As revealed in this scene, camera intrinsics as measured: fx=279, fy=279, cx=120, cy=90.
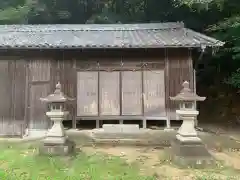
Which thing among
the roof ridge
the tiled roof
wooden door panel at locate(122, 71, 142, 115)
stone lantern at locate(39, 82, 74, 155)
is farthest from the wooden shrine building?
stone lantern at locate(39, 82, 74, 155)

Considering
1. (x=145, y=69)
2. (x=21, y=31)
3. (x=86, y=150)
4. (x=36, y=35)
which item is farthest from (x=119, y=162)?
(x=21, y=31)

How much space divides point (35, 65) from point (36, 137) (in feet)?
9.28

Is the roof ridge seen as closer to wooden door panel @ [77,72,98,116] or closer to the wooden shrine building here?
the wooden shrine building

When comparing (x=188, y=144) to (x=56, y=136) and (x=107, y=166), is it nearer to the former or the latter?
(x=107, y=166)

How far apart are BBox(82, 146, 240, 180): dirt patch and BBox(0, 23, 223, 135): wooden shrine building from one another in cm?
237

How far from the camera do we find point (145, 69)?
1112cm

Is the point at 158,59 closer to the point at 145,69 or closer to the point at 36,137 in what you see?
the point at 145,69

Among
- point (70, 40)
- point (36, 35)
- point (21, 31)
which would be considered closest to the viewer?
point (70, 40)

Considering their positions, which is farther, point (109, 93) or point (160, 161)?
point (109, 93)

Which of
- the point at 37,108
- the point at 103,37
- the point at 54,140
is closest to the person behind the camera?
the point at 54,140

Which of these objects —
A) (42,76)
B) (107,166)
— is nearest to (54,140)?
(107,166)

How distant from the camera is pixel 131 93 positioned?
11.1 m

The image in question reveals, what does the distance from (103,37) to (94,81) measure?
2261mm

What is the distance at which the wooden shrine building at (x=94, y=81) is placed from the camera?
1103 cm
